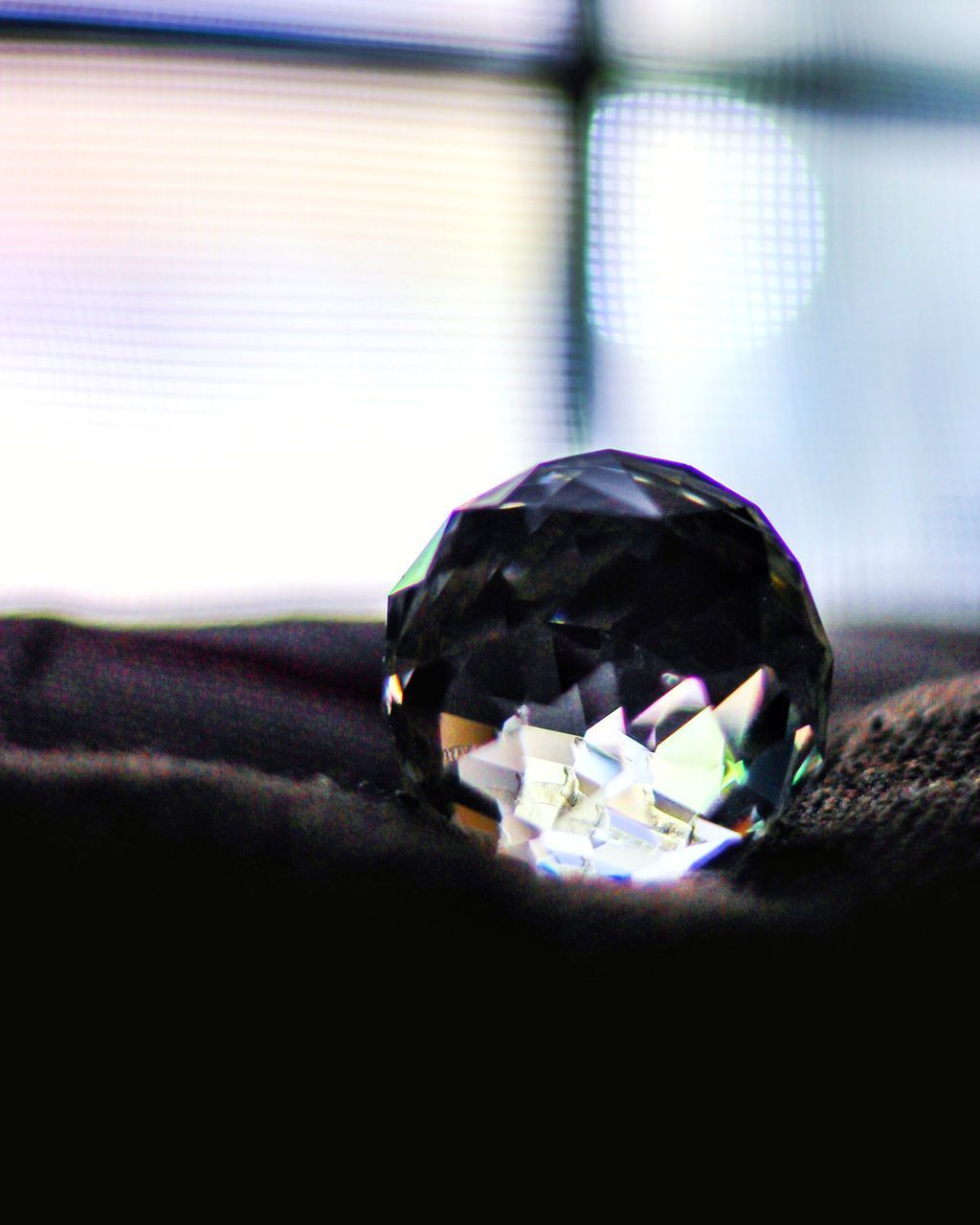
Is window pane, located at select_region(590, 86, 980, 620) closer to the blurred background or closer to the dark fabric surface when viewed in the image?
the blurred background

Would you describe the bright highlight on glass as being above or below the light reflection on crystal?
above

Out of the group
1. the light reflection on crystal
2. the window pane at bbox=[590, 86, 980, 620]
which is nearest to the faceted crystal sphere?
the light reflection on crystal

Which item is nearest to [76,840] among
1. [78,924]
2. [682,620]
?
[78,924]

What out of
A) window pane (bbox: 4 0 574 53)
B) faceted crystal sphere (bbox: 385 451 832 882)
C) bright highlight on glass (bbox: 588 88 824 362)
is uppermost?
window pane (bbox: 4 0 574 53)

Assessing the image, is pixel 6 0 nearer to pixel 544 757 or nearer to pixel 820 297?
pixel 820 297

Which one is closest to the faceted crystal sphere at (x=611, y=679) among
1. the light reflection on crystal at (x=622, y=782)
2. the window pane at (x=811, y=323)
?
the light reflection on crystal at (x=622, y=782)

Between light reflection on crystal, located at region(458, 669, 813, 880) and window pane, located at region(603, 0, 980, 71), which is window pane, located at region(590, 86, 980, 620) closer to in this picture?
window pane, located at region(603, 0, 980, 71)

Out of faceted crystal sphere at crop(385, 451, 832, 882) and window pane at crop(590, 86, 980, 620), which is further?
window pane at crop(590, 86, 980, 620)
